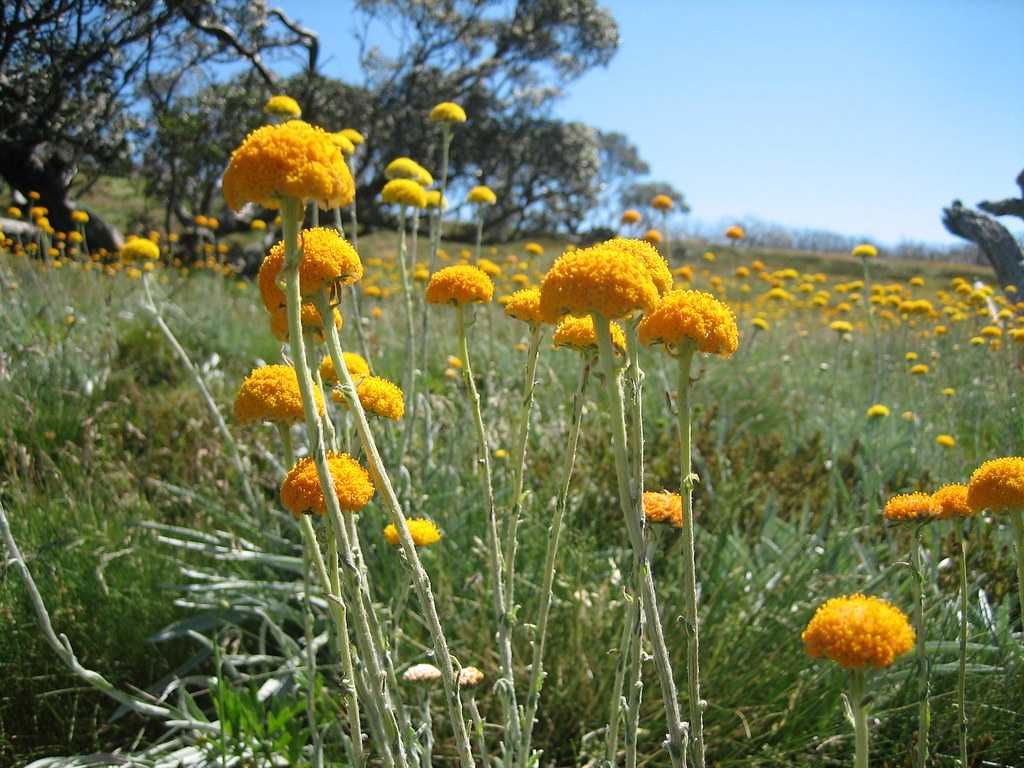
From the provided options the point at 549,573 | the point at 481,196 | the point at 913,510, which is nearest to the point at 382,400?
the point at 549,573

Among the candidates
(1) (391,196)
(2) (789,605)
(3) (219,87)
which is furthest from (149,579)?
(3) (219,87)

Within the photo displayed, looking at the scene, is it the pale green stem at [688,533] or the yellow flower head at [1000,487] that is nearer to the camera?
the pale green stem at [688,533]

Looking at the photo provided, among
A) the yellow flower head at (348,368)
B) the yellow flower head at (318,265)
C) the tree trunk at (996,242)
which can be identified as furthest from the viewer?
the tree trunk at (996,242)

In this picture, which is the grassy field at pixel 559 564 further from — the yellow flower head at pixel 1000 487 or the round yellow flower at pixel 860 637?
the yellow flower head at pixel 1000 487

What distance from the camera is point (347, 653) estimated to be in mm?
1178

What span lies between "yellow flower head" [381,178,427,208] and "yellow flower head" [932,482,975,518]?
1.94 metres

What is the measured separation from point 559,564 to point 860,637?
1756 mm

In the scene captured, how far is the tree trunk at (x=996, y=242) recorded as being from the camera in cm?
521

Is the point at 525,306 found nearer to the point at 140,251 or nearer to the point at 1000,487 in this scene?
the point at 1000,487

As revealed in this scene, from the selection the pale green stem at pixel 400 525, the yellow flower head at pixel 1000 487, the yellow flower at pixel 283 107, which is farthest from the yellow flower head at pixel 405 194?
the yellow flower head at pixel 1000 487

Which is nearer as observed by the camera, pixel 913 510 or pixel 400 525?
pixel 400 525

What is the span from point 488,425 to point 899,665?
215 cm

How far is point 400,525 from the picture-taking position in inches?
41.2

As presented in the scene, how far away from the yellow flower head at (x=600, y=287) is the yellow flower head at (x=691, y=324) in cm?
13
